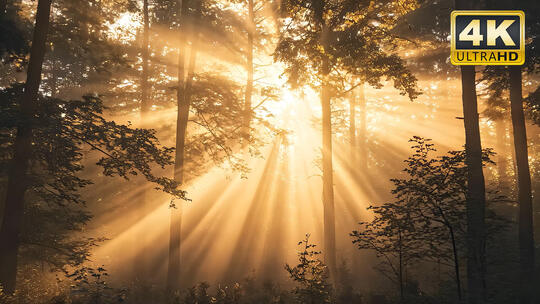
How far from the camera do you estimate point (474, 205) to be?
6.92 metres

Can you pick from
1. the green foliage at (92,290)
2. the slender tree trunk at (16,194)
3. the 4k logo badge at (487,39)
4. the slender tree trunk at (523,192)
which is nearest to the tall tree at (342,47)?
the 4k logo badge at (487,39)

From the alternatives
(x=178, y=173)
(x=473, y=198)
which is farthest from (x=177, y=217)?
(x=473, y=198)

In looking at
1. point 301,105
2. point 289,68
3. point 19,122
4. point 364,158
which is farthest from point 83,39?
point 364,158

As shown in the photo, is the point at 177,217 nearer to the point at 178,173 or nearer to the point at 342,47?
the point at 178,173

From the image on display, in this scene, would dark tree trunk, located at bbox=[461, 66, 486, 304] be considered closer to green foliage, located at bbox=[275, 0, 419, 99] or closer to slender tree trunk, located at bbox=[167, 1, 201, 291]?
green foliage, located at bbox=[275, 0, 419, 99]

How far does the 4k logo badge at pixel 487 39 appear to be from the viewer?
749 cm

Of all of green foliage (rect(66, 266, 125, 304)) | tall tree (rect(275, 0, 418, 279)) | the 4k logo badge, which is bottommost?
green foliage (rect(66, 266, 125, 304))

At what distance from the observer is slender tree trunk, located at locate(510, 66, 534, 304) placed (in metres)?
10.6

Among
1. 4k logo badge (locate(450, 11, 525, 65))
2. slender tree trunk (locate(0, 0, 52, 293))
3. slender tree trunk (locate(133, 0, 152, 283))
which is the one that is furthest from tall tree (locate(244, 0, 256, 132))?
4k logo badge (locate(450, 11, 525, 65))

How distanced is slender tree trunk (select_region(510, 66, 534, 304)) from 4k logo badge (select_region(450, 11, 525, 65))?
17.6 feet

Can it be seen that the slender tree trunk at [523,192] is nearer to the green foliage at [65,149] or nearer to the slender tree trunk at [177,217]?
the green foliage at [65,149]

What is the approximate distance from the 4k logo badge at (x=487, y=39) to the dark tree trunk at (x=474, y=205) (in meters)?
1.11

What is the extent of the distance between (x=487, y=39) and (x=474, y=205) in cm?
358

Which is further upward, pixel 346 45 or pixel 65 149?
pixel 346 45
